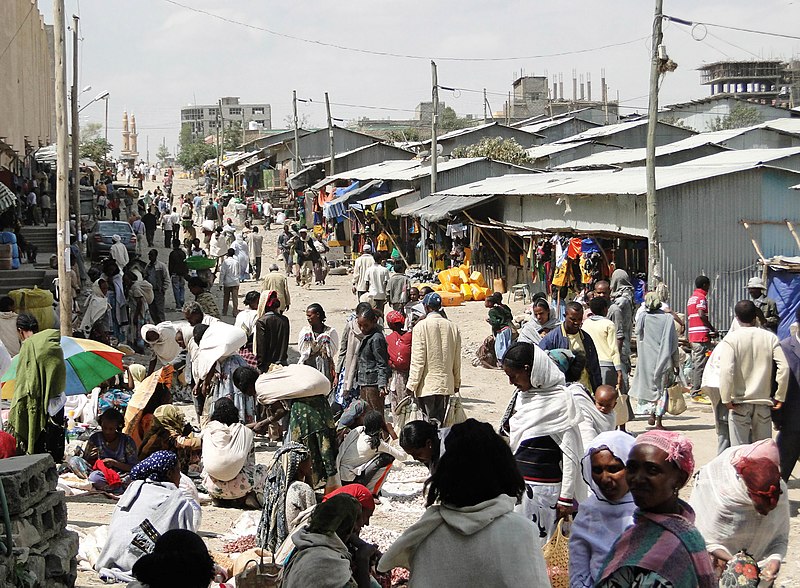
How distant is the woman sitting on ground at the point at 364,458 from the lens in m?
8.33

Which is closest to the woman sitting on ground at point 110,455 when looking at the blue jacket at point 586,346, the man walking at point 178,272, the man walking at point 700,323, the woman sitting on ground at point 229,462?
the woman sitting on ground at point 229,462

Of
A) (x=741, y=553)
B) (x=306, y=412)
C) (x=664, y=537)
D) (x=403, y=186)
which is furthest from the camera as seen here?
(x=403, y=186)

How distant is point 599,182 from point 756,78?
7724cm

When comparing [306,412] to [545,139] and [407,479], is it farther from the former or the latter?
[545,139]

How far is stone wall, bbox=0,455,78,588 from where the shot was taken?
5695 millimetres

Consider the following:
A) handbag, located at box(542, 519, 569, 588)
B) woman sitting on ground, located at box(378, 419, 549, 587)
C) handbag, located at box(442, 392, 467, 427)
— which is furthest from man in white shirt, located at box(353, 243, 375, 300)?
woman sitting on ground, located at box(378, 419, 549, 587)

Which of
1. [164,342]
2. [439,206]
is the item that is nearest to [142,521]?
[164,342]

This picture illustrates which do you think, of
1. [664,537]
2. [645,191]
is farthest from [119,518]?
[645,191]

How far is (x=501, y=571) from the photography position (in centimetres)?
360

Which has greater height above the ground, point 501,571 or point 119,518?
point 501,571

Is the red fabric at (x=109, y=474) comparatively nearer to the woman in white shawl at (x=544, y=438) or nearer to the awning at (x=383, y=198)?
the woman in white shawl at (x=544, y=438)

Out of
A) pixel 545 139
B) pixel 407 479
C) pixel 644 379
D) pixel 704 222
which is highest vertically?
pixel 545 139

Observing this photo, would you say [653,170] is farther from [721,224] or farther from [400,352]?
[400,352]

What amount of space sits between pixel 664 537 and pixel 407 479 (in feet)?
21.0
